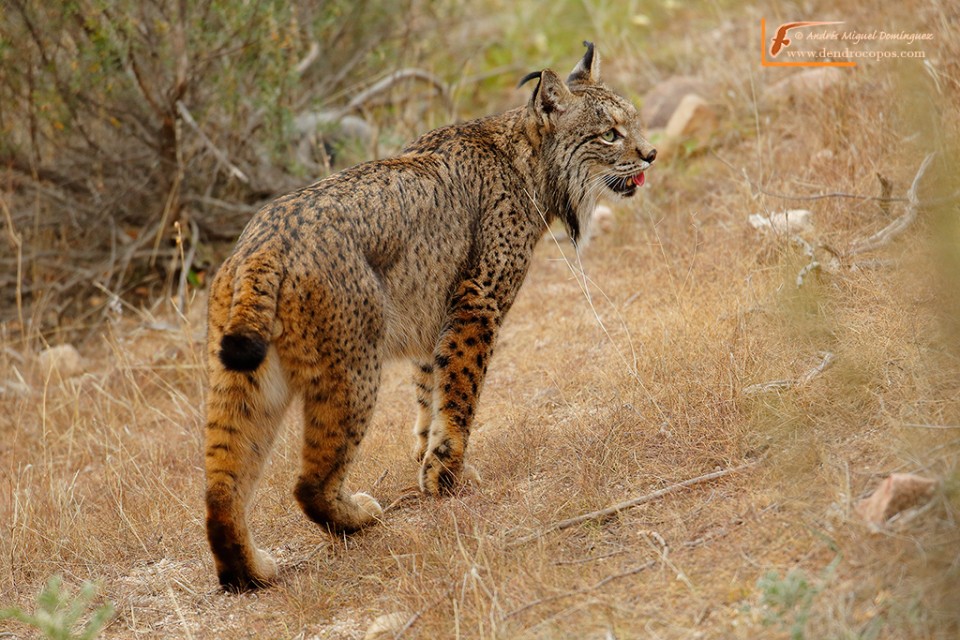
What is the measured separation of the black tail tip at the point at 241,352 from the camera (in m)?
4.05

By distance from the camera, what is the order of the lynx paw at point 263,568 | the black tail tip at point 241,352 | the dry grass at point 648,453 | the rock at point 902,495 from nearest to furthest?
the rock at point 902,495
the dry grass at point 648,453
the black tail tip at point 241,352
the lynx paw at point 263,568

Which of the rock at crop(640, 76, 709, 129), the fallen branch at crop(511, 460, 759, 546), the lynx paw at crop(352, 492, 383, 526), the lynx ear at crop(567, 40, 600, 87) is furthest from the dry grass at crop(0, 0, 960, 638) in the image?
the rock at crop(640, 76, 709, 129)

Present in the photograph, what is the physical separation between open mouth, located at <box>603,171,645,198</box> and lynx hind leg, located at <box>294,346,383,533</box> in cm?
193

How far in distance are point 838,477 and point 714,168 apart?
5.43m

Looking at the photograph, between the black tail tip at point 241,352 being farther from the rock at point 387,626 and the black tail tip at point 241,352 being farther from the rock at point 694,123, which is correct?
the rock at point 694,123

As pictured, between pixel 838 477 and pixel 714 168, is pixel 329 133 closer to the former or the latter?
pixel 714 168

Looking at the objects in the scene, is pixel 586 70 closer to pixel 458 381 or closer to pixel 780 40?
pixel 458 381

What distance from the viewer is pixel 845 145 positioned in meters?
7.88

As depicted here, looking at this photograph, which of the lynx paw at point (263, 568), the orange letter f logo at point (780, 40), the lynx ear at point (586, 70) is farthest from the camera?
the orange letter f logo at point (780, 40)

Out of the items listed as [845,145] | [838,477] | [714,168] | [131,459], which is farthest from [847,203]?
[131,459]

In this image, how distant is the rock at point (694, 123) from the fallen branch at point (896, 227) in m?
3.49

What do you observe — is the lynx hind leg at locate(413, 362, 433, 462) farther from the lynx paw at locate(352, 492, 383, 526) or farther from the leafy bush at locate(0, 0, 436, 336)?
the leafy bush at locate(0, 0, 436, 336)

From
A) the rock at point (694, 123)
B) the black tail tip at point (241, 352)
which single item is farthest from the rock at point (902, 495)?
the rock at point (694, 123)

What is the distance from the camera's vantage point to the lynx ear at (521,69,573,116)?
580 centimetres
